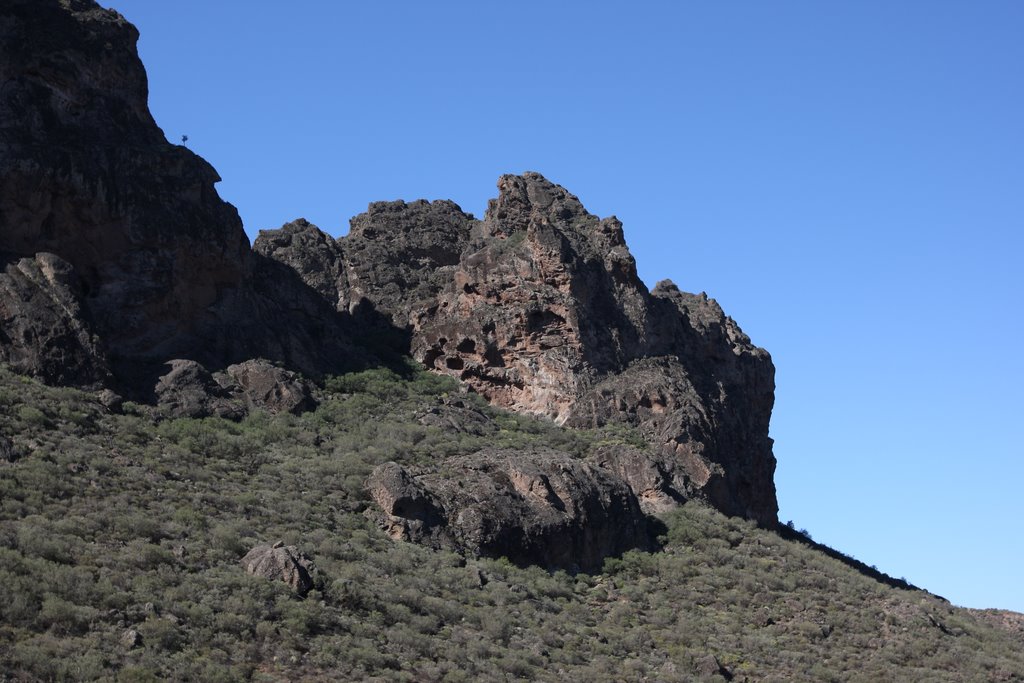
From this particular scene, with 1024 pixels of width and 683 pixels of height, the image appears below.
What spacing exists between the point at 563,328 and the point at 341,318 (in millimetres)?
11773

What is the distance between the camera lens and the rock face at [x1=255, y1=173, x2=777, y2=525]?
57.8 metres

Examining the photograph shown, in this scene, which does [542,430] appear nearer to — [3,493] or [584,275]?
[584,275]

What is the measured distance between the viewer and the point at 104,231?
2064 inches

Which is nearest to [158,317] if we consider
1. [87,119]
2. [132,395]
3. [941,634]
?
[132,395]

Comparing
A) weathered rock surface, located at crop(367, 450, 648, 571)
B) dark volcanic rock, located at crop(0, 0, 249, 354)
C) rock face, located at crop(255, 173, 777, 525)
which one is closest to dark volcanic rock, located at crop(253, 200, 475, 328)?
rock face, located at crop(255, 173, 777, 525)

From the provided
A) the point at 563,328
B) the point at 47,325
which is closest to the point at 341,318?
the point at 563,328

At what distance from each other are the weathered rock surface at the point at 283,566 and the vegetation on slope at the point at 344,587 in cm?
47

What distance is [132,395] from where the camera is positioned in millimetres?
49094

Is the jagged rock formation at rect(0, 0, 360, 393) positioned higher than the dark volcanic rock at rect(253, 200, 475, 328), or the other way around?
the dark volcanic rock at rect(253, 200, 475, 328)

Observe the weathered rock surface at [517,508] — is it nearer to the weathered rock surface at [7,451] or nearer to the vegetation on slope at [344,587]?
the vegetation on slope at [344,587]

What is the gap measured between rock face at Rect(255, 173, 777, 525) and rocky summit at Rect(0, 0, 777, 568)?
4.4 inches

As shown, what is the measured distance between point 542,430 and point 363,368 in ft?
27.4

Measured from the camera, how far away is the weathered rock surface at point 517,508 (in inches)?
1773

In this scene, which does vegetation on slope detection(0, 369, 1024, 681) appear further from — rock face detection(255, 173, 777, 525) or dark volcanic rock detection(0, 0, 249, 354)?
dark volcanic rock detection(0, 0, 249, 354)
